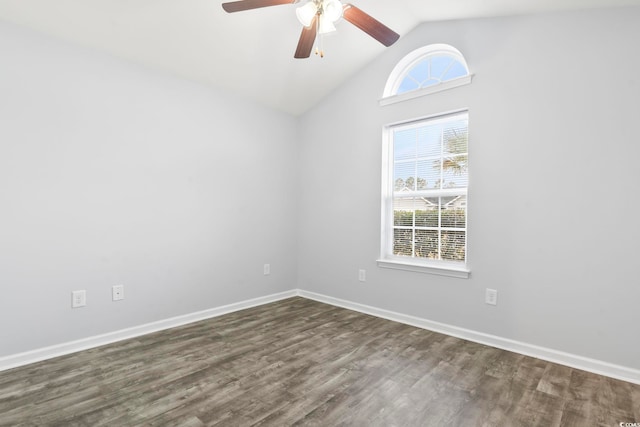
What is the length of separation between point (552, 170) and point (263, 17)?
8.45ft

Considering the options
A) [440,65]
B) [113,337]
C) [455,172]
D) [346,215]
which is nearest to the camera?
[113,337]

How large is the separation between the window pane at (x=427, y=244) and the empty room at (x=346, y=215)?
33 millimetres

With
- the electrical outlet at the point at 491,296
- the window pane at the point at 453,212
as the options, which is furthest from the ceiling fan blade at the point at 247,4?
the electrical outlet at the point at 491,296

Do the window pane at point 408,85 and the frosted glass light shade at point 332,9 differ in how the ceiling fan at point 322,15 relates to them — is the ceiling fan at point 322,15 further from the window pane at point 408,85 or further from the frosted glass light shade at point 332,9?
the window pane at point 408,85

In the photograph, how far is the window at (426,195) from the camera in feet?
9.84

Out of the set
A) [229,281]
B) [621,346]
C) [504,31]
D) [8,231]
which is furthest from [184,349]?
[504,31]

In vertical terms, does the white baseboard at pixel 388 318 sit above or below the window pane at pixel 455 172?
below

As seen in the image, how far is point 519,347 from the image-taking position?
2.55 m

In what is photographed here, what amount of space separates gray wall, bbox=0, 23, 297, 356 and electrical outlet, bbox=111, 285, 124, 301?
0.06 m

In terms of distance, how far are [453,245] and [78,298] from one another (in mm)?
3176

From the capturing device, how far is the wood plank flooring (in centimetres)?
173

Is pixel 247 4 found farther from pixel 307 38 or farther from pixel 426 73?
pixel 426 73

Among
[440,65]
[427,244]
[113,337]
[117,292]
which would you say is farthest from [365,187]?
[113,337]

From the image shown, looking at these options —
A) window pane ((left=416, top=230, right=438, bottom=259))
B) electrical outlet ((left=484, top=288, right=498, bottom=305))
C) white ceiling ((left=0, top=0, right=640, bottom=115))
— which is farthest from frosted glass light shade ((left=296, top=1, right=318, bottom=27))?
electrical outlet ((left=484, top=288, right=498, bottom=305))
